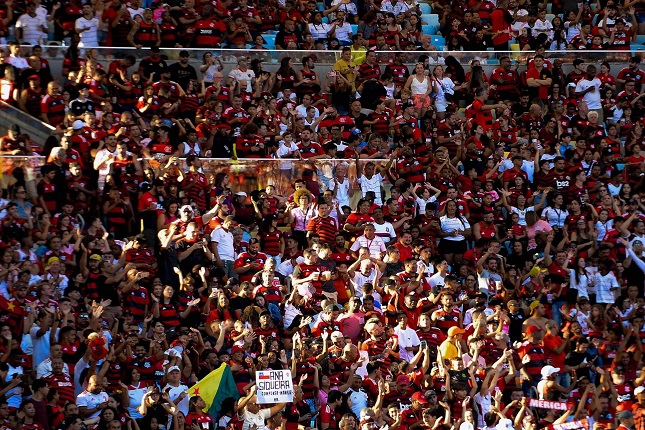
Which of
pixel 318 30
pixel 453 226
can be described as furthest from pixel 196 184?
pixel 318 30

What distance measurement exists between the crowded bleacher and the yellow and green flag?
0.03m

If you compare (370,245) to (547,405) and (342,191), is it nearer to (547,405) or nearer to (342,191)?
(342,191)

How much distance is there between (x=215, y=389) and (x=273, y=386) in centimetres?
84

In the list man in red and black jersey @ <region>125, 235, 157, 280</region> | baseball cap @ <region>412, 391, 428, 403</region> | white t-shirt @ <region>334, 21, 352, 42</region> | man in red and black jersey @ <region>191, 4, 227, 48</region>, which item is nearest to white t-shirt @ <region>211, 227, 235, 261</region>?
man in red and black jersey @ <region>125, 235, 157, 280</region>

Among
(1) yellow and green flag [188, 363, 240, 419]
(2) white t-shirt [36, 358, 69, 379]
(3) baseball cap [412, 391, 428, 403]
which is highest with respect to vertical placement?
(2) white t-shirt [36, 358, 69, 379]

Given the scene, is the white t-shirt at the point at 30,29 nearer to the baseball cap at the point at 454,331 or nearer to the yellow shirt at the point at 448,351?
the baseball cap at the point at 454,331

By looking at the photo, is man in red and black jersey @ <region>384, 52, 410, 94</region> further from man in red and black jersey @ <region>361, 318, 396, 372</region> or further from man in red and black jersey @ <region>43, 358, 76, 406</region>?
man in red and black jersey @ <region>43, 358, 76, 406</region>

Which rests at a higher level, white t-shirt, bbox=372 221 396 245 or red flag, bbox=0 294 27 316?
red flag, bbox=0 294 27 316

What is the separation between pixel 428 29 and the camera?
94.5ft

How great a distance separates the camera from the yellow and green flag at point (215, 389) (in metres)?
19.5

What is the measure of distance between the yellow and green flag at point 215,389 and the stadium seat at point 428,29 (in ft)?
35.7

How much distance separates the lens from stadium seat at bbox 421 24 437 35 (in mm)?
28750

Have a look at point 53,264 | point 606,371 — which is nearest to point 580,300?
point 606,371

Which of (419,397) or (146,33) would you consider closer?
(419,397)
